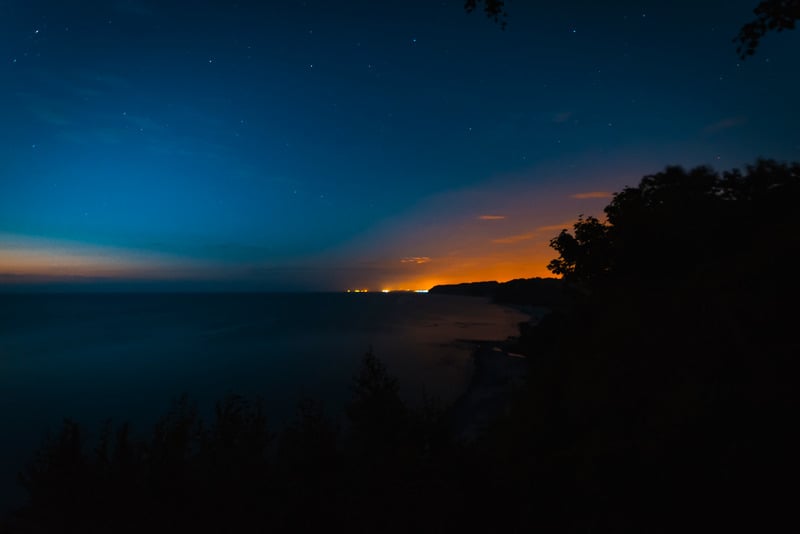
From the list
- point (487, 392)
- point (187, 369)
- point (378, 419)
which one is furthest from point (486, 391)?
point (187, 369)

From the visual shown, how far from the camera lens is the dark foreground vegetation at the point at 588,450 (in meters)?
6.07

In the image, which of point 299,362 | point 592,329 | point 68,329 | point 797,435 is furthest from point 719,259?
point 68,329

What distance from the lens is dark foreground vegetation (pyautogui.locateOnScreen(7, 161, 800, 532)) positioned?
607 centimetres

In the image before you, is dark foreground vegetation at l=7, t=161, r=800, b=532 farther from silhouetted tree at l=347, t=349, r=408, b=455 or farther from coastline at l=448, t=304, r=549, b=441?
coastline at l=448, t=304, r=549, b=441

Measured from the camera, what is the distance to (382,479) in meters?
8.34

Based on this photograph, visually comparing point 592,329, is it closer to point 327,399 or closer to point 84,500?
point 84,500

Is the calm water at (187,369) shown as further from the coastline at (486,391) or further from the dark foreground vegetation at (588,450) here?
the dark foreground vegetation at (588,450)

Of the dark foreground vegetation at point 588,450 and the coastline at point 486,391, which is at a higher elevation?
the dark foreground vegetation at point 588,450

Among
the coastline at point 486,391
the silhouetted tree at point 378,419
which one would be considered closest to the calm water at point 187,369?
the coastline at point 486,391

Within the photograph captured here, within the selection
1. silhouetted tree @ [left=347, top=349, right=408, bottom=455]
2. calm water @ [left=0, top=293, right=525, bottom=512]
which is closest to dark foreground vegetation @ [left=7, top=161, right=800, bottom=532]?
silhouetted tree @ [left=347, top=349, right=408, bottom=455]

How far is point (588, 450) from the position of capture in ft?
26.2

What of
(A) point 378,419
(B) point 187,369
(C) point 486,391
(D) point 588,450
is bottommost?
(B) point 187,369

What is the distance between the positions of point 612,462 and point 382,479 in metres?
4.72

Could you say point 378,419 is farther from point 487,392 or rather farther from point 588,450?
point 487,392
